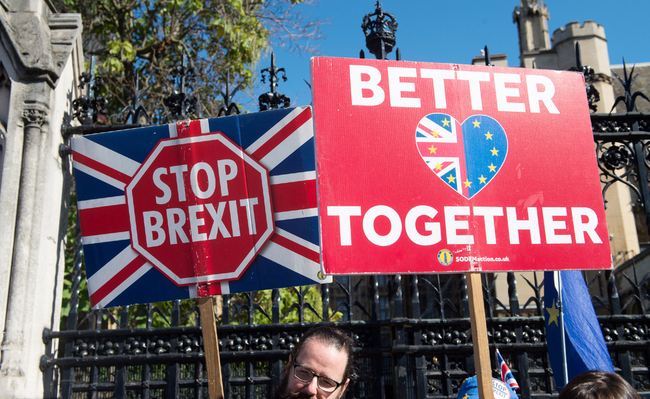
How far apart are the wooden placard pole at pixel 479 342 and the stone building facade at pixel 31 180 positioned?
3558mm

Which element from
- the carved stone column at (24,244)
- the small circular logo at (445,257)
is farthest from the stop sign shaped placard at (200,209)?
the small circular logo at (445,257)

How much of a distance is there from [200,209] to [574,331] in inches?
115

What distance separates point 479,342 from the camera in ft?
10.7

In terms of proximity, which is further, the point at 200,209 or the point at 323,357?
the point at 200,209

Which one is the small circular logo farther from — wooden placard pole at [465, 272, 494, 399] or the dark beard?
the dark beard

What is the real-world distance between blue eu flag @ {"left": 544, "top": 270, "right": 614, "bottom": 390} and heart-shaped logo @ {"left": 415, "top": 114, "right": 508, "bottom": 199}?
116cm

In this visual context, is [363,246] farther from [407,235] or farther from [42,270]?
[42,270]

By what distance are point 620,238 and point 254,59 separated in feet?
77.0

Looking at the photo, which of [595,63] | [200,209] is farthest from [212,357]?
[595,63]

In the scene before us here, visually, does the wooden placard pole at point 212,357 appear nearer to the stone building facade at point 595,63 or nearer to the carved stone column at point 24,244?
the carved stone column at point 24,244

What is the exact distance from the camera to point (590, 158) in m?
3.76

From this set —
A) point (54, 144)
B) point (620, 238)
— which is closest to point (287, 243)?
point (54, 144)

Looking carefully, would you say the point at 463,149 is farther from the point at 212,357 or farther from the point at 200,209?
the point at 212,357

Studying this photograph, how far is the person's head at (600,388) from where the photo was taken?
217cm
